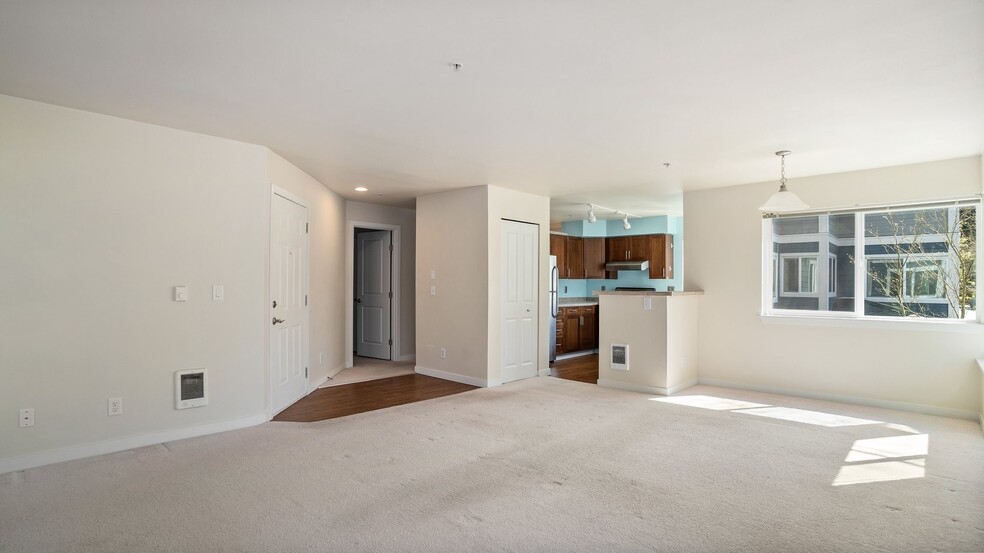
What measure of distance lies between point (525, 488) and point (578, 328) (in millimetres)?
5591

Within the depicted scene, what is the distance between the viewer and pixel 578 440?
3.93m

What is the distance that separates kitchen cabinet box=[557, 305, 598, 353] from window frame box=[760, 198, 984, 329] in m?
3.08

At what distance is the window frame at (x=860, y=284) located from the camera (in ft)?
15.0

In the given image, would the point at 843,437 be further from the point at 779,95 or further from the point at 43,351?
the point at 43,351

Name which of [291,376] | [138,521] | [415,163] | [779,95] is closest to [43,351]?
[138,521]

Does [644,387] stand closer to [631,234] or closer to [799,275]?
[799,275]

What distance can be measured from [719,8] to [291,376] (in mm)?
4681

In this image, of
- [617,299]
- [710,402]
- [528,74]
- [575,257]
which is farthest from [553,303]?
[528,74]

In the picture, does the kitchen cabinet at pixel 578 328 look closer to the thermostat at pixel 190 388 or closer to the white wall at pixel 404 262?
the white wall at pixel 404 262

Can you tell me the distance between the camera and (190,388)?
12.9 feet

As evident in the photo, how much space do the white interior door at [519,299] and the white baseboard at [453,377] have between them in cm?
33

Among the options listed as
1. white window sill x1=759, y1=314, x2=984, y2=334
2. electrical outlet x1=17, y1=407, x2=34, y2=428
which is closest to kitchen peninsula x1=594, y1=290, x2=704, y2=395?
white window sill x1=759, y1=314, x2=984, y2=334

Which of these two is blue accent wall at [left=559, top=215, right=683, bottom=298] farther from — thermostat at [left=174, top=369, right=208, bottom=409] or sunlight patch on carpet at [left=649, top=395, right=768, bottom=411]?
thermostat at [left=174, top=369, right=208, bottom=409]

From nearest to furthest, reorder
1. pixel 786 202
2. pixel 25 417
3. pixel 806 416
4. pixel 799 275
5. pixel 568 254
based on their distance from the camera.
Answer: pixel 25 417, pixel 786 202, pixel 806 416, pixel 799 275, pixel 568 254
